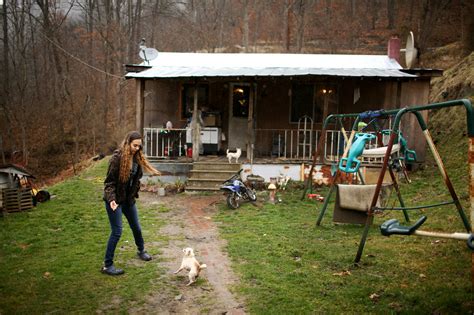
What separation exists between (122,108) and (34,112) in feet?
19.1

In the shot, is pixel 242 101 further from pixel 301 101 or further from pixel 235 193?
pixel 235 193

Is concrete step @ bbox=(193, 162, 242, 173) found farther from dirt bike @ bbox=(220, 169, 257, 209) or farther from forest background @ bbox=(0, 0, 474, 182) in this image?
forest background @ bbox=(0, 0, 474, 182)

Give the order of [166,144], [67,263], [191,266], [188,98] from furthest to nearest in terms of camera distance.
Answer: [188,98] < [166,144] < [67,263] < [191,266]

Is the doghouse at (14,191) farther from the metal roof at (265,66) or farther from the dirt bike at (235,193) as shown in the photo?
the dirt bike at (235,193)

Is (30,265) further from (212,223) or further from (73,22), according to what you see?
(73,22)

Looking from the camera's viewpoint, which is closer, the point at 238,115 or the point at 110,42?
the point at 238,115

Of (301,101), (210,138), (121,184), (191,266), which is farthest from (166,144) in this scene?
(191,266)

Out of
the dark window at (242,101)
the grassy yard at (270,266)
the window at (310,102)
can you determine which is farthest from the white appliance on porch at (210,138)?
the grassy yard at (270,266)

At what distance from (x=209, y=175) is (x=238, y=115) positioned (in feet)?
10.9

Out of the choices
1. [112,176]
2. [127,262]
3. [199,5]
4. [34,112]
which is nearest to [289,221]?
[127,262]

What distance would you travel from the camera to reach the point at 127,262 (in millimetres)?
6238

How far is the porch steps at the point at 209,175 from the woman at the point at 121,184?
5911mm

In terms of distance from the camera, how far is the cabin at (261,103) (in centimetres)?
1341

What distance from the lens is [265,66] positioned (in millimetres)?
14039
